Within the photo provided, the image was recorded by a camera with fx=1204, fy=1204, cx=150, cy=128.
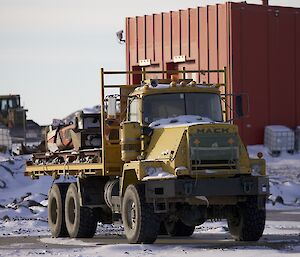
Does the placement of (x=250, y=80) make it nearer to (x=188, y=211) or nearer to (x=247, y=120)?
(x=247, y=120)

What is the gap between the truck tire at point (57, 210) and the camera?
2405 centimetres

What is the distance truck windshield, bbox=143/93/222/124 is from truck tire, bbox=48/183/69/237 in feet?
12.5

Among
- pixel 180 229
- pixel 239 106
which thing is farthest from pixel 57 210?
pixel 239 106

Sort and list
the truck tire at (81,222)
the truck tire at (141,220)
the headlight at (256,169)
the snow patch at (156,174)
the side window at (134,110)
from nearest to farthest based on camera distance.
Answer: the snow patch at (156,174), the truck tire at (141,220), the headlight at (256,169), the side window at (134,110), the truck tire at (81,222)

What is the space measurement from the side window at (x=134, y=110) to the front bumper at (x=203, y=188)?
1.73 m

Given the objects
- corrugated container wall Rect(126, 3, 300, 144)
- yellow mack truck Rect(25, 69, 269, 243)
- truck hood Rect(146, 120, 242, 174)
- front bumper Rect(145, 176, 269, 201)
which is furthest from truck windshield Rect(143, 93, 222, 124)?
corrugated container wall Rect(126, 3, 300, 144)

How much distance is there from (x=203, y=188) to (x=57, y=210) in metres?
5.20

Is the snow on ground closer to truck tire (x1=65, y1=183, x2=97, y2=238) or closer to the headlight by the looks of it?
truck tire (x1=65, y1=183, x2=97, y2=238)

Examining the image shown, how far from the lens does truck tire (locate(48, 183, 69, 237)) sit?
78.9 feet

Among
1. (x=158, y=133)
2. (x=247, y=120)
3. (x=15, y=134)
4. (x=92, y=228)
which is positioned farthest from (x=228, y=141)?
(x=15, y=134)

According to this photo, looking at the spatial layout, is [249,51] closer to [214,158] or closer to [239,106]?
[239,106]

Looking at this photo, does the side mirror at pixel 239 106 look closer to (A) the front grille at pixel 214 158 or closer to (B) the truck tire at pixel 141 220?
(A) the front grille at pixel 214 158

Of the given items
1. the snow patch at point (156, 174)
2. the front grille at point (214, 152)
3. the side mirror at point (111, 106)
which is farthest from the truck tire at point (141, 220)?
the side mirror at point (111, 106)

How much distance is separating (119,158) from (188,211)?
6.32ft
